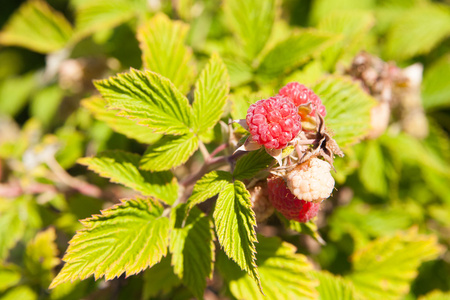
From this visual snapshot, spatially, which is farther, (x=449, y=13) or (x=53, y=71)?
(x=53, y=71)

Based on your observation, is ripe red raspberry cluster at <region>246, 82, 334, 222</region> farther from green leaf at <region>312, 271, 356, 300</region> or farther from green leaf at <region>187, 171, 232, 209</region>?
green leaf at <region>312, 271, 356, 300</region>

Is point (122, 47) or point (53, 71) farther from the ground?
point (122, 47)

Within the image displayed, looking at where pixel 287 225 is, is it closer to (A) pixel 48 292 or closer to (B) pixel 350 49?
(B) pixel 350 49

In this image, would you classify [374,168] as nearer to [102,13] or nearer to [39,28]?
[102,13]

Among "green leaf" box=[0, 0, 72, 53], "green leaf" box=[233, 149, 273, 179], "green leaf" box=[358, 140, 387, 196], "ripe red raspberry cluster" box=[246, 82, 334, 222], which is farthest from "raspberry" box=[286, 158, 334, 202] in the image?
"green leaf" box=[0, 0, 72, 53]

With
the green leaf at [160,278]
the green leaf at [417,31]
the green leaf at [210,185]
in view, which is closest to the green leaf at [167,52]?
the green leaf at [210,185]

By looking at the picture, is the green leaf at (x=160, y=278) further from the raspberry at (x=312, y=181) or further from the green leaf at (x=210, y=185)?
the raspberry at (x=312, y=181)

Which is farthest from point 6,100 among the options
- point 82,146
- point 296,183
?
point 296,183
